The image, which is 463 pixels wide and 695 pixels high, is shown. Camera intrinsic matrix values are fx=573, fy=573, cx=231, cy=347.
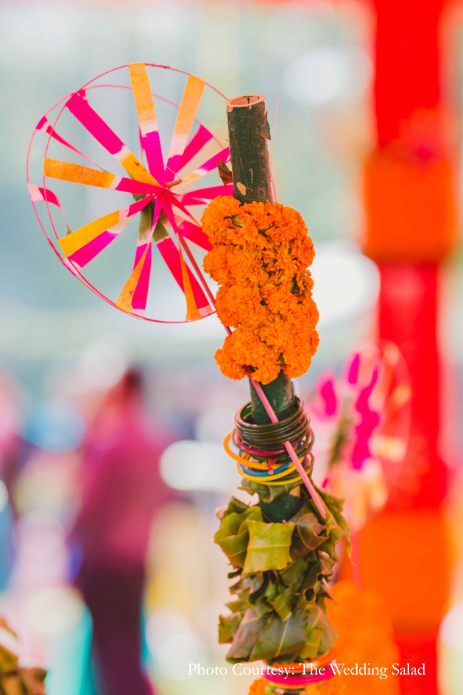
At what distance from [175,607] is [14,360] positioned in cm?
53

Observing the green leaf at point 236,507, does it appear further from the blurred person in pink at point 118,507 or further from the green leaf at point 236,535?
the blurred person in pink at point 118,507

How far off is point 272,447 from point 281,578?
0.10 meters

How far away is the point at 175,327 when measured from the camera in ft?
3.29

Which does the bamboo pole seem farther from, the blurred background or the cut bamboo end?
the blurred background

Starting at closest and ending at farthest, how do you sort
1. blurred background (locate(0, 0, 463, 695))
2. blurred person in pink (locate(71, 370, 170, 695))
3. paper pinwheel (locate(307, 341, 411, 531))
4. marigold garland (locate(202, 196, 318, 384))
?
1. marigold garland (locate(202, 196, 318, 384))
2. paper pinwheel (locate(307, 341, 411, 531))
3. blurred background (locate(0, 0, 463, 695))
4. blurred person in pink (locate(71, 370, 170, 695))

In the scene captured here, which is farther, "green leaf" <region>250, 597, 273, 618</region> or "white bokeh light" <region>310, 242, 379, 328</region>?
"white bokeh light" <region>310, 242, 379, 328</region>

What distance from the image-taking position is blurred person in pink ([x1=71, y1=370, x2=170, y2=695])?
1.04m

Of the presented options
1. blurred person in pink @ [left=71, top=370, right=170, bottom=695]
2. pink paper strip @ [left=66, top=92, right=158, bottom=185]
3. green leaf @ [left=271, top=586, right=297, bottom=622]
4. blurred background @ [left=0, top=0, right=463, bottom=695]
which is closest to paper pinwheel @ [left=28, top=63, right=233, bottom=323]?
pink paper strip @ [left=66, top=92, right=158, bottom=185]

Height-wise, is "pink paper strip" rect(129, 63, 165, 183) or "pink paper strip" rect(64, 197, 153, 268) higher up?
"pink paper strip" rect(129, 63, 165, 183)

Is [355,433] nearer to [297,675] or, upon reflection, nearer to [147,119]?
[297,675]

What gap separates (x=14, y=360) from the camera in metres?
1.02

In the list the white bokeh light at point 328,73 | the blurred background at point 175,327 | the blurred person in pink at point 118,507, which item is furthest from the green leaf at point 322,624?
the white bokeh light at point 328,73

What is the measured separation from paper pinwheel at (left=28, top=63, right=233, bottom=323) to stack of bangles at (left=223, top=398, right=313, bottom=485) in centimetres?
11

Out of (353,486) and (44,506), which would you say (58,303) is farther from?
(353,486)
